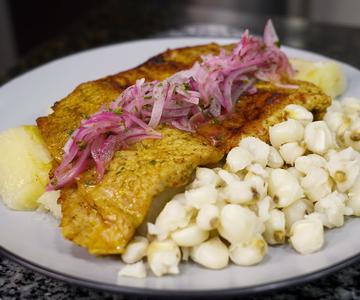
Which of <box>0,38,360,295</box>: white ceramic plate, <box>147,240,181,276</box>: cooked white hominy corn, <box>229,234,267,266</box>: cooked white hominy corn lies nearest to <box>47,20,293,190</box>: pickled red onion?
<box>0,38,360,295</box>: white ceramic plate

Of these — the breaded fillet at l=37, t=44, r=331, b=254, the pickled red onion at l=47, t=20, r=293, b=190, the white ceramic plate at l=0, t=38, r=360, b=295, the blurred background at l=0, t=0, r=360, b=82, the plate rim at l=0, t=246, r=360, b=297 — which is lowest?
the blurred background at l=0, t=0, r=360, b=82

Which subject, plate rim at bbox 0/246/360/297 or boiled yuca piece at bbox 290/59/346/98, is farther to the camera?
boiled yuca piece at bbox 290/59/346/98

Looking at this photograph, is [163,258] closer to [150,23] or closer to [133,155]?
[133,155]

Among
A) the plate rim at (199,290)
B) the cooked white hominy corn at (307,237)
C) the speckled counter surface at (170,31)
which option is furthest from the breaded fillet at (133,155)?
the speckled counter surface at (170,31)

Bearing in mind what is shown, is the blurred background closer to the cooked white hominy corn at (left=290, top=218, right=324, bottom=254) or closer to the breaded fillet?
the breaded fillet

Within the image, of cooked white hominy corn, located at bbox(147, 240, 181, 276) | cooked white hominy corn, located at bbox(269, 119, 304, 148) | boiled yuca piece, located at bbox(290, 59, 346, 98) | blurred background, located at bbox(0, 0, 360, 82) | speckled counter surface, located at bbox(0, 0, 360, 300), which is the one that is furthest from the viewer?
blurred background, located at bbox(0, 0, 360, 82)

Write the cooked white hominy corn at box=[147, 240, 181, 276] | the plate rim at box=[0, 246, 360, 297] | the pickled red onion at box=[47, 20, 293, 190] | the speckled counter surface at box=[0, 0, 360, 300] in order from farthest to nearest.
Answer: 1. the speckled counter surface at box=[0, 0, 360, 300]
2. the pickled red onion at box=[47, 20, 293, 190]
3. the cooked white hominy corn at box=[147, 240, 181, 276]
4. the plate rim at box=[0, 246, 360, 297]

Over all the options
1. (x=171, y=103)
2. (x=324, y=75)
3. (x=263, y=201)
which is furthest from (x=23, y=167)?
(x=324, y=75)
